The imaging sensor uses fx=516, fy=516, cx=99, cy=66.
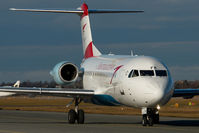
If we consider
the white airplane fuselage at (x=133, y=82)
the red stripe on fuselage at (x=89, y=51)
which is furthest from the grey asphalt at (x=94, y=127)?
the red stripe on fuselage at (x=89, y=51)

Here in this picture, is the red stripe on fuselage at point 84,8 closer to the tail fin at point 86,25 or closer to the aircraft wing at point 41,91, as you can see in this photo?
the tail fin at point 86,25

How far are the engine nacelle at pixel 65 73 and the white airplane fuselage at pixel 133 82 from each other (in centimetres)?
144

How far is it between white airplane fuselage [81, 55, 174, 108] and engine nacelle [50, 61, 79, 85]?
4.72ft

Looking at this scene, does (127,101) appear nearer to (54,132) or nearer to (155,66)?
(155,66)

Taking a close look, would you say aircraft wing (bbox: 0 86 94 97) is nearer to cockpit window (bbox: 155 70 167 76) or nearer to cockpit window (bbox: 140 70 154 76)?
cockpit window (bbox: 140 70 154 76)

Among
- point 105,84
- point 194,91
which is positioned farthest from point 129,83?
point 194,91

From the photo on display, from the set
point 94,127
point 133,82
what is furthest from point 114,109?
point 133,82

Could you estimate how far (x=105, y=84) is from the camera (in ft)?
95.9

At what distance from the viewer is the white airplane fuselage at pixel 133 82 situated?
24047 millimetres

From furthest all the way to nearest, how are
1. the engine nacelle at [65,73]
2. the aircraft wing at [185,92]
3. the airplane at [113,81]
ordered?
the engine nacelle at [65,73] < the aircraft wing at [185,92] < the airplane at [113,81]

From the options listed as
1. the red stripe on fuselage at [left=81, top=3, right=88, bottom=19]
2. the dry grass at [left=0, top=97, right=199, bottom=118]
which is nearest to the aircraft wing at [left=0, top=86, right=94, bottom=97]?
the red stripe on fuselage at [left=81, top=3, right=88, bottom=19]

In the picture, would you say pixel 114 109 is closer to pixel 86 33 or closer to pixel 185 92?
pixel 86 33

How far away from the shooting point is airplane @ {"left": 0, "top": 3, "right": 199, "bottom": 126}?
24.5m

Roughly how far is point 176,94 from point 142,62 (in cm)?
474
